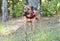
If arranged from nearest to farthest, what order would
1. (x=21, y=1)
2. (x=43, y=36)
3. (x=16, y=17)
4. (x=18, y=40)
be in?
(x=43, y=36) → (x=18, y=40) → (x=16, y=17) → (x=21, y=1)

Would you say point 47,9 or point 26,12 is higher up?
point 26,12

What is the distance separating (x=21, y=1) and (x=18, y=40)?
6795 mm

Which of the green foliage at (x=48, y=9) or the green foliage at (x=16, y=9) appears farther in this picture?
the green foliage at (x=16, y=9)

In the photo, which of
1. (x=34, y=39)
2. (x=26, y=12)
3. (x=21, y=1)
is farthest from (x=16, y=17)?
(x=34, y=39)

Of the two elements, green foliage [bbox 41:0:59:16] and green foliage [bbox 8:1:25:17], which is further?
green foliage [bbox 8:1:25:17]

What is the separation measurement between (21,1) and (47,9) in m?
1.60

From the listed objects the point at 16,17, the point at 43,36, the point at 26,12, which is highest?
the point at 26,12

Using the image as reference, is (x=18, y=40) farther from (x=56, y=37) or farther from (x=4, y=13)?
(x=4, y=13)

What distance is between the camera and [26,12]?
6.83m

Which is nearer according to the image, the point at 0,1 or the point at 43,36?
the point at 43,36

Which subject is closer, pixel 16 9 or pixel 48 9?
pixel 48 9

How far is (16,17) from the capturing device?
1207 cm

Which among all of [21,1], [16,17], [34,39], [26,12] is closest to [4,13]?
[16,17]

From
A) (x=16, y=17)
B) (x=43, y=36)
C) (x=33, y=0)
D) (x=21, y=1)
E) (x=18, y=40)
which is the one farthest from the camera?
(x=21, y=1)
